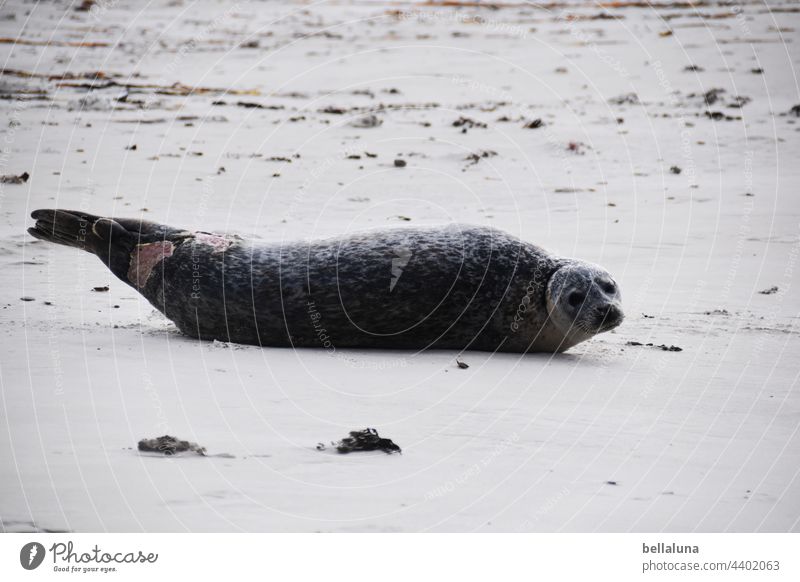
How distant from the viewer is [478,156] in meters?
12.5

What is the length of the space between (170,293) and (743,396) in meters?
3.30

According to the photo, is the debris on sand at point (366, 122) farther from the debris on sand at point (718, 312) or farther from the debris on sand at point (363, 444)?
the debris on sand at point (363, 444)

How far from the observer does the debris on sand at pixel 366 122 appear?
13727 mm

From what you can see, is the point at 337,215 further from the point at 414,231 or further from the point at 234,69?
the point at 234,69

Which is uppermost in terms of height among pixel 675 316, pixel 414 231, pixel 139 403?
pixel 414 231

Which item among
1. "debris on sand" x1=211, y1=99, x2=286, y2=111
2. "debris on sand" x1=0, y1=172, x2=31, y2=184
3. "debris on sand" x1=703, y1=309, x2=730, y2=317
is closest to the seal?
"debris on sand" x1=703, y1=309, x2=730, y2=317

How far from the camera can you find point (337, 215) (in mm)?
10406

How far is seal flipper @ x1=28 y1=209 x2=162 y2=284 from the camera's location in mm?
6609

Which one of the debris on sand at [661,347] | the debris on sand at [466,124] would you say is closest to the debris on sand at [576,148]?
the debris on sand at [466,124]

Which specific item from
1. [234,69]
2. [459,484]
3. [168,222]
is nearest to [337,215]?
[168,222]

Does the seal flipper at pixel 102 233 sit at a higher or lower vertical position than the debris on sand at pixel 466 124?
higher

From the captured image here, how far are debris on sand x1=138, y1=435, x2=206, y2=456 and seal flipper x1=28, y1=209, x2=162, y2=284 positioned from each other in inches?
96.9

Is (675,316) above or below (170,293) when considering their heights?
below

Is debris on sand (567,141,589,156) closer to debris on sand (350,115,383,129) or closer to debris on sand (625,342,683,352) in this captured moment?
debris on sand (350,115,383,129)
